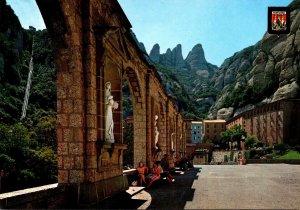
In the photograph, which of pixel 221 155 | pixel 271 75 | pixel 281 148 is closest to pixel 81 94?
pixel 281 148

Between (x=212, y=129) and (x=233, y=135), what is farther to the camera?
(x=212, y=129)

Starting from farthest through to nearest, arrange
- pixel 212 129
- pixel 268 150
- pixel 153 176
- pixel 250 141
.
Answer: pixel 212 129
pixel 250 141
pixel 268 150
pixel 153 176

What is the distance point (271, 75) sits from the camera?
107 meters

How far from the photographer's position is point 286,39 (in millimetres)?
104938

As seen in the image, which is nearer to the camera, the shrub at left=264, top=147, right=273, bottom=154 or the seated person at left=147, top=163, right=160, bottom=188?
the seated person at left=147, top=163, right=160, bottom=188

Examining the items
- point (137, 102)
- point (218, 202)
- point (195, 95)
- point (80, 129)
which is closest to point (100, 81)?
point (80, 129)

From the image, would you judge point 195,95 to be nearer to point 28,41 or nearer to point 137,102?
point 28,41

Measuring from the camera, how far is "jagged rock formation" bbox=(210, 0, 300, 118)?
99.7 m

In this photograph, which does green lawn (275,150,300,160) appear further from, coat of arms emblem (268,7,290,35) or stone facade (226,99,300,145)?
coat of arms emblem (268,7,290,35)

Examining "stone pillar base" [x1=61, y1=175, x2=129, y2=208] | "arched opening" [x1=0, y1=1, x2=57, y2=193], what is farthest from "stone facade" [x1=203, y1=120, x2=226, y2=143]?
"stone pillar base" [x1=61, y1=175, x2=129, y2=208]

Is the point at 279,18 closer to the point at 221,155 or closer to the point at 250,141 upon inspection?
the point at 221,155

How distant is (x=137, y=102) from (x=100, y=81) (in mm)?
8796

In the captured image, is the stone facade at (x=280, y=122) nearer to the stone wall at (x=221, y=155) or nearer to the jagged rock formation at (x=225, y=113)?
the stone wall at (x=221, y=155)

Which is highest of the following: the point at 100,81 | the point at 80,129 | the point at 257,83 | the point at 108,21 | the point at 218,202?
the point at 257,83
